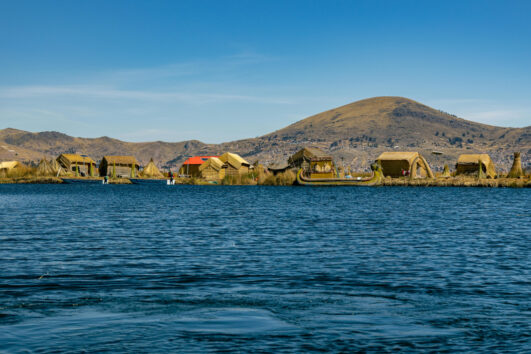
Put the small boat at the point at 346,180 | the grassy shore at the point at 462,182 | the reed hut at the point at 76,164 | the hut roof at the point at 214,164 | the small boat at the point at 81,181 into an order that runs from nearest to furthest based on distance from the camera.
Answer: the grassy shore at the point at 462,182 → the small boat at the point at 346,180 → the hut roof at the point at 214,164 → the small boat at the point at 81,181 → the reed hut at the point at 76,164

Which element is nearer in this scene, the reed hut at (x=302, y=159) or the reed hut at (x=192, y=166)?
the reed hut at (x=302, y=159)

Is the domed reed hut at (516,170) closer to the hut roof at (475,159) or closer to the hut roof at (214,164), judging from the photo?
the hut roof at (475,159)

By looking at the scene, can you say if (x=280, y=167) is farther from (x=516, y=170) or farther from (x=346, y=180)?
(x=516, y=170)

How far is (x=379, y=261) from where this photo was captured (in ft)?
64.5

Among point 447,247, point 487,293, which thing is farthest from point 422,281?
point 447,247

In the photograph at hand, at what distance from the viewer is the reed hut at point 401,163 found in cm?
11206

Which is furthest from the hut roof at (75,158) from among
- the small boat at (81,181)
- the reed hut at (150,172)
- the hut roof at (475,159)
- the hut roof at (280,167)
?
the hut roof at (475,159)

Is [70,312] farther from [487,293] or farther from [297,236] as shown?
[297,236]

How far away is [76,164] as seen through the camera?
16662 centimetres

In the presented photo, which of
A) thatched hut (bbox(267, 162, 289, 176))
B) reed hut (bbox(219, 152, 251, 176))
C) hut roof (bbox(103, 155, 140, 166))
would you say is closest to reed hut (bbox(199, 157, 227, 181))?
reed hut (bbox(219, 152, 251, 176))

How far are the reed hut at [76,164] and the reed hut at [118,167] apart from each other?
195 inches

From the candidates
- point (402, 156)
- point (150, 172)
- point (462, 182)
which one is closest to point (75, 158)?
point (150, 172)

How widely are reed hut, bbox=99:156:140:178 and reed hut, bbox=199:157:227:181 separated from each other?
3069 cm

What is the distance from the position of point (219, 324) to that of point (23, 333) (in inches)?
141
